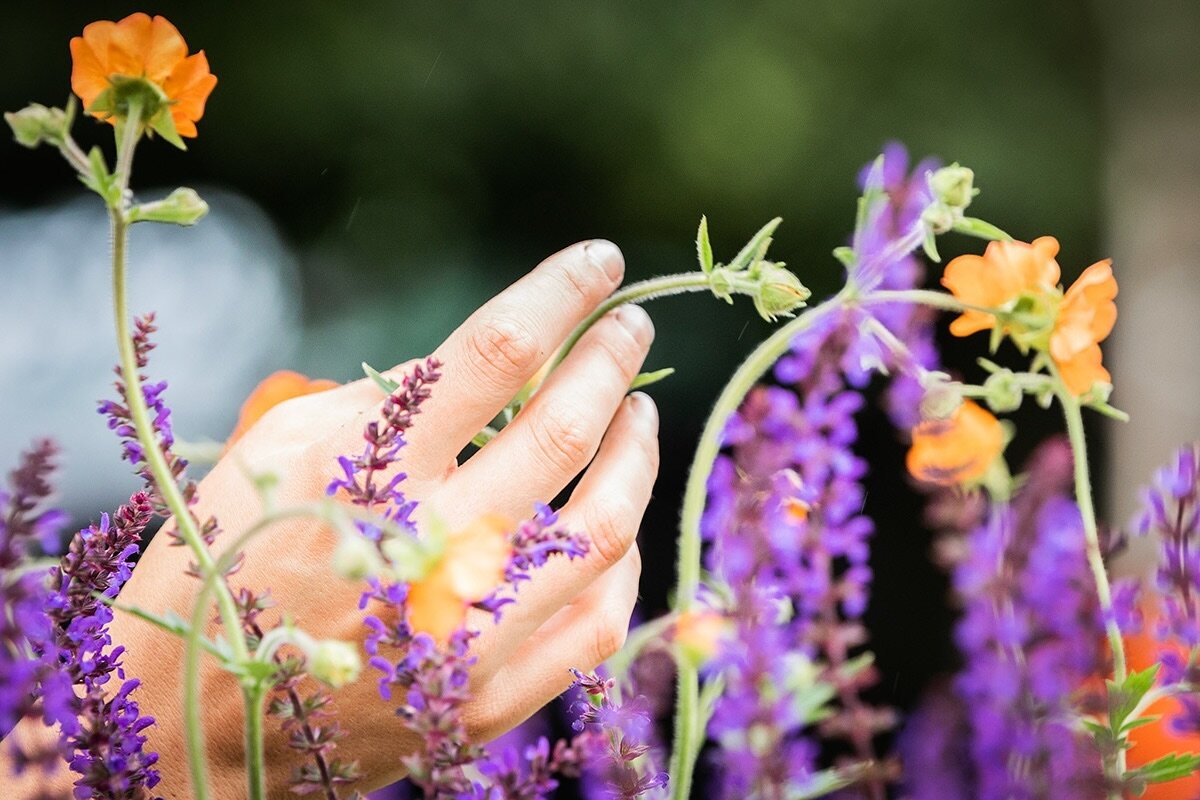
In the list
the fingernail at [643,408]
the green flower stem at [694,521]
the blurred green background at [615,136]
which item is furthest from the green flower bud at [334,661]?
the blurred green background at [615,136]

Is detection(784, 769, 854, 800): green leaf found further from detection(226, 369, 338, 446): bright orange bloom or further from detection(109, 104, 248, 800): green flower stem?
detection(226, 369, 338, 446): bright orange bloom

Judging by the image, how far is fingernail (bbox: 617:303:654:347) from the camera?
0.63m

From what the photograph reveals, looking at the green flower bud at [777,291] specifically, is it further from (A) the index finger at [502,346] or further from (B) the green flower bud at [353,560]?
(B) the green flower bud at [353,560]

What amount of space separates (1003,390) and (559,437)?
0.75ft

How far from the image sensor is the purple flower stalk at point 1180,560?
38 cm

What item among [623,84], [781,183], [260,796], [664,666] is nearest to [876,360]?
[664,666]

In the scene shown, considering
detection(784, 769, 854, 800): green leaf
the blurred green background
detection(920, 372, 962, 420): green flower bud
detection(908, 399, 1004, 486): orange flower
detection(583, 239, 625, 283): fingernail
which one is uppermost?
the blurred green background

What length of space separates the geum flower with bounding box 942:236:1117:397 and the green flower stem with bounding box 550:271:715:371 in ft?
0.34

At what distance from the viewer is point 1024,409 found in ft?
5.66

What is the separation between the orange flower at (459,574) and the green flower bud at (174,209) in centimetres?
17

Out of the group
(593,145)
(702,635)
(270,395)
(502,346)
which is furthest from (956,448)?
(593,145)

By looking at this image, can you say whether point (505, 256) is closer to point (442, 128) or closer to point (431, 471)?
point (442, 128)

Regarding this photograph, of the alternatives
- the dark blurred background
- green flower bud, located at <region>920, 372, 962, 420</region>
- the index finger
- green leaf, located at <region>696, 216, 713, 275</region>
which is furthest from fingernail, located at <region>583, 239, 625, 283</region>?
the dark blurred background

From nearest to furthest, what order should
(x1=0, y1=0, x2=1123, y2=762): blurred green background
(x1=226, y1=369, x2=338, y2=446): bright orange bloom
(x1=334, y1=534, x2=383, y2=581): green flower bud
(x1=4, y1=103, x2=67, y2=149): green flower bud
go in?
(x1=334, y1=534, x2=383, y2=581): green flower bud, (x1=4, y1=103, x2=67, y2=149): green flower bud, (x1=226, y1=369, x2=338, y2=446): bright orange bloom, (x1=0, y1=0, x2=1123, y2=762): blurred green background
